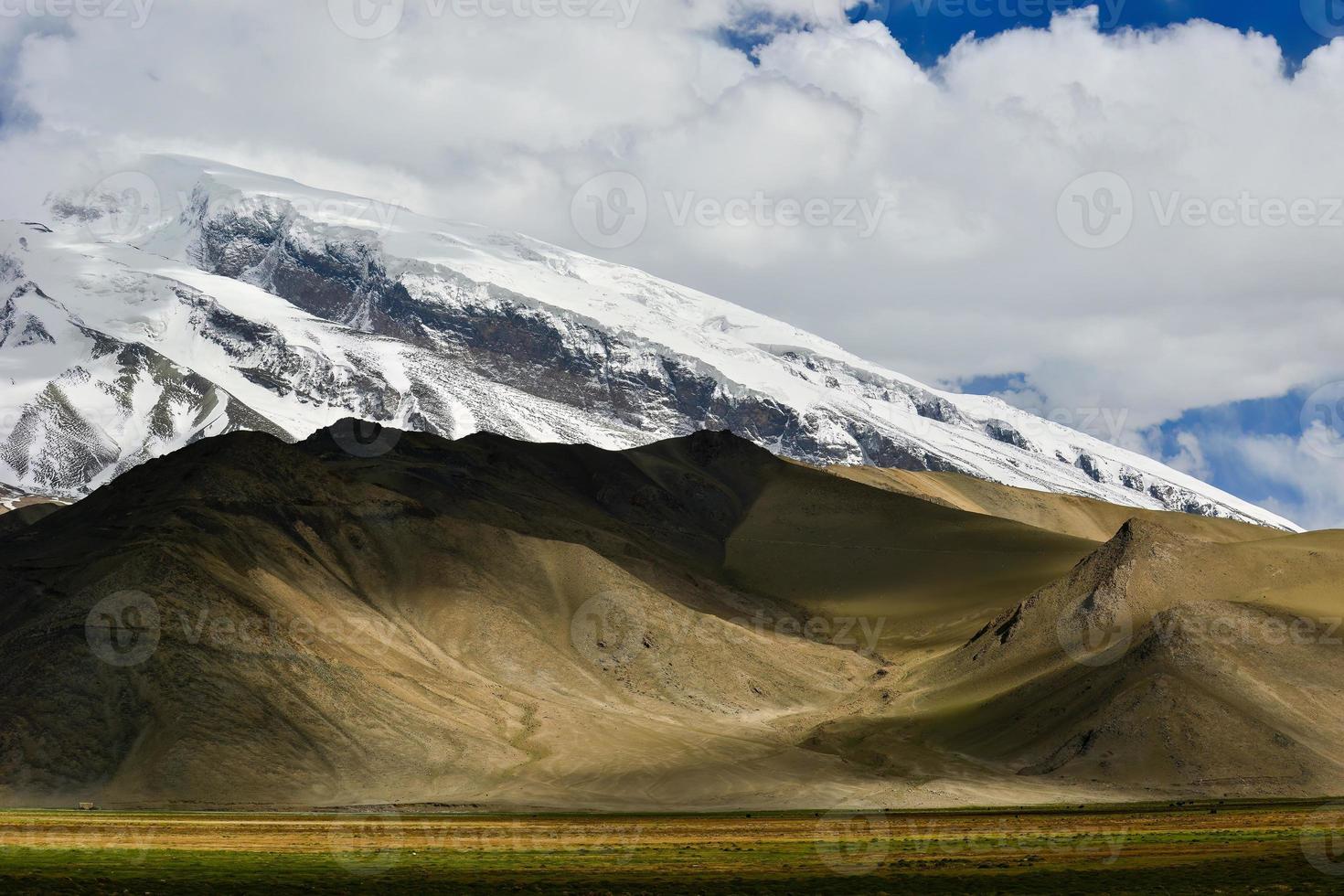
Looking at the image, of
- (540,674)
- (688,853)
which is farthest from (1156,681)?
(688,853)

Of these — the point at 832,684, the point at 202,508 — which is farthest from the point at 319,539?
the point at 832,684

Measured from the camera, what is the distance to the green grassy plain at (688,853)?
51969 mm

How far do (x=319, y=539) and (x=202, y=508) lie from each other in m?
15.3

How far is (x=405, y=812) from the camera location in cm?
9262

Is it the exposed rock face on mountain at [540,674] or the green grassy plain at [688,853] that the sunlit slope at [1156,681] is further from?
the green grassy plain at [688,853]

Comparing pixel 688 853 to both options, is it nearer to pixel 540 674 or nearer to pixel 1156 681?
pixel 1156 681

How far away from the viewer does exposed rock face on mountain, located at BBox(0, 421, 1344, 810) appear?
106m

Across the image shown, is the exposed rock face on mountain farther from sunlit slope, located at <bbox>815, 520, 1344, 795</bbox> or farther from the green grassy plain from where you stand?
the green grassy plain

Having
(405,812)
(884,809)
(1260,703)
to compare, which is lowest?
(405,812)

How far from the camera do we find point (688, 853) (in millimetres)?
64312

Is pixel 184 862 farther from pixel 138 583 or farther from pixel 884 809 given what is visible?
pixel 138 583

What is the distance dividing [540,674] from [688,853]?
80.3 meters

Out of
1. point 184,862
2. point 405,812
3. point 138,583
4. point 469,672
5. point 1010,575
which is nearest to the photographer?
point 184,862

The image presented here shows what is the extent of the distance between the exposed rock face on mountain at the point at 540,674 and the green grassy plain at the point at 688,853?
2043cm
